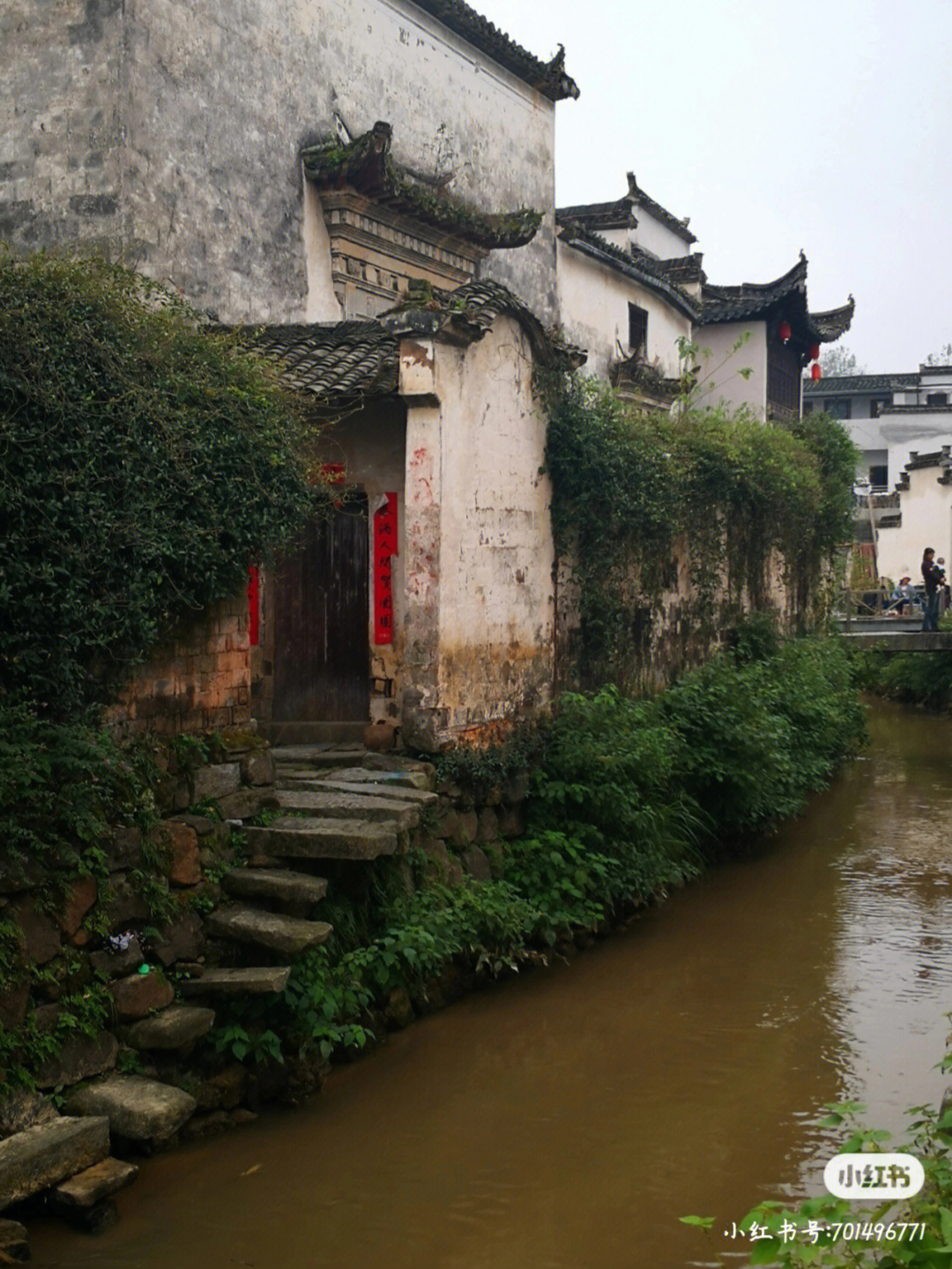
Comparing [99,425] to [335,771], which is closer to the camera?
[99,425]

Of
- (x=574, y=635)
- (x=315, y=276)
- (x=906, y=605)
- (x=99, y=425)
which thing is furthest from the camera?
(x=906, y=605)

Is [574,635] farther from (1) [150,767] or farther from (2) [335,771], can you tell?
(1) [150,767]

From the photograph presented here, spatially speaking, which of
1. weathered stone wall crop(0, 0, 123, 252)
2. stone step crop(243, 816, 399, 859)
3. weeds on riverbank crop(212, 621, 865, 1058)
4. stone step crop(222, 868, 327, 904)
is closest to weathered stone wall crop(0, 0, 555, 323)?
weathered stone wall crop(0, 0, 123, 252)

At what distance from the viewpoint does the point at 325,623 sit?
32.1 feet

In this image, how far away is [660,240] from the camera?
23.3 m

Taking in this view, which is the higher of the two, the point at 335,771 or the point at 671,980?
the point at 335,771

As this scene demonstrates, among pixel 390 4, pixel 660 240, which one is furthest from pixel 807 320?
→ pixel 390 4

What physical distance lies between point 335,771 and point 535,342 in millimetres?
3777

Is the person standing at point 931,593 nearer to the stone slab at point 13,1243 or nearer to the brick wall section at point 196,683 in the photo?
the brick wall section at point 196,683

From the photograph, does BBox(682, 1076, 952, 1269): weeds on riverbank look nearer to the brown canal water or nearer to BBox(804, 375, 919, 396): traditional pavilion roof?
the brown canal water

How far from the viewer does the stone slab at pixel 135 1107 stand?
17.9ft

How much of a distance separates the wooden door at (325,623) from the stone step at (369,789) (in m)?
1.37

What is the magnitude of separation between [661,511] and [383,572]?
11.6 ft

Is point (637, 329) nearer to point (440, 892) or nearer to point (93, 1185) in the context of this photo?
point (440, 892)
